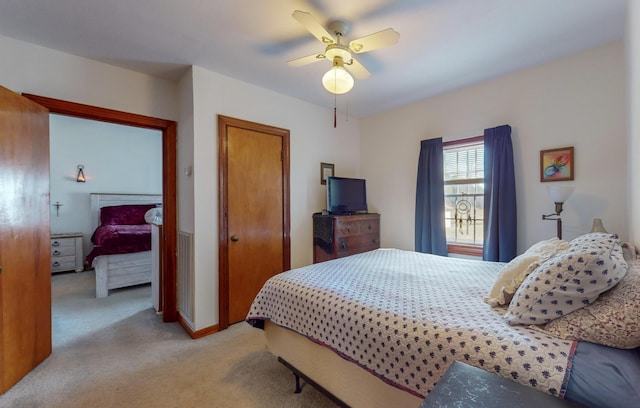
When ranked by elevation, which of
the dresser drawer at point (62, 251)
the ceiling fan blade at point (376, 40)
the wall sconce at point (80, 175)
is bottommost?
the dresser drawer at point (62, 251)

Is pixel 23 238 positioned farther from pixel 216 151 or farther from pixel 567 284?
pixel 567 284

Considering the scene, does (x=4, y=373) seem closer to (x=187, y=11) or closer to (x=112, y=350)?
(x=112, y=350)

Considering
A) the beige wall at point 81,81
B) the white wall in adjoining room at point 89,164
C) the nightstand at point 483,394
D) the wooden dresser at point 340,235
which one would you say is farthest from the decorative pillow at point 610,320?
the white wall in adjoining room at point 89,164

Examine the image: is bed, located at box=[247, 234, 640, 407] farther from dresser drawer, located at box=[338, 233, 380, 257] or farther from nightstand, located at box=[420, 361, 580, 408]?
dresser drawer, located at box=[338, 233, 380, 257]

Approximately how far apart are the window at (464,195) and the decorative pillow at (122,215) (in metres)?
5.26

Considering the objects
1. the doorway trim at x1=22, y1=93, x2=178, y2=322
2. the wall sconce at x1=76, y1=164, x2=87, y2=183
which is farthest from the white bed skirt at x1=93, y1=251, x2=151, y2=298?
the wall sconce at x1=76, y1=164, x2=87, y2=183

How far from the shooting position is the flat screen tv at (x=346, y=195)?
3414 mm

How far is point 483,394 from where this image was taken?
0.72 meters

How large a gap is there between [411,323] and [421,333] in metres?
0.06

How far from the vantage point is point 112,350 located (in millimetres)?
2242

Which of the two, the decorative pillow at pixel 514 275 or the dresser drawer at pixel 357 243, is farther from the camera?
the dresser drawer at pixel 357 243

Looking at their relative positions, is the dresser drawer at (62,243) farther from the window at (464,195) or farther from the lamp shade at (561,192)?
the lamp shade at (561,192)

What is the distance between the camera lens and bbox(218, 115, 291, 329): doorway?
2.68 metres

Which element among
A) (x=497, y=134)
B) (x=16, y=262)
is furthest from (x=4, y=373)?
(x=497, y=134)
